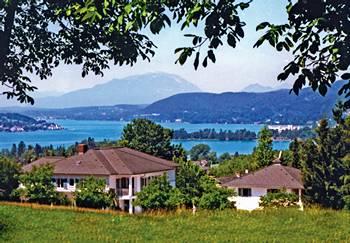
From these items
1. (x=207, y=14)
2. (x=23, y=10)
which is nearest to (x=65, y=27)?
(x=23, y=10)

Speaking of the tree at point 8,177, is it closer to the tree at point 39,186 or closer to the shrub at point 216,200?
the tree at point 39,186

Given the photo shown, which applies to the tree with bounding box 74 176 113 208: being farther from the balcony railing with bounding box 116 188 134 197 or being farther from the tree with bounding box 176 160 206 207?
the balcony railing with bounding box 116 188 134 197

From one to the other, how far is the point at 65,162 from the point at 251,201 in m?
14.5

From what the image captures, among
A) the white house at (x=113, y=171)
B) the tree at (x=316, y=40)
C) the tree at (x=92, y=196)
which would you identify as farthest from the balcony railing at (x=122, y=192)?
the tree at (x=316, y=40)

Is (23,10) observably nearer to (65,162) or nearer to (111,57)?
(111,57)

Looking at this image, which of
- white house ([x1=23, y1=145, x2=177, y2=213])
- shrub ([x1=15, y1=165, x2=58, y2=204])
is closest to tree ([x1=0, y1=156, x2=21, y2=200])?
white house ([x1=23, y1=145, x2=177, y2=213])

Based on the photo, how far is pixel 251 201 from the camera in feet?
155

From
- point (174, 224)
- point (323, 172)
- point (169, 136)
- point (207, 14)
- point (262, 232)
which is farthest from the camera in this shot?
point (169, 136)

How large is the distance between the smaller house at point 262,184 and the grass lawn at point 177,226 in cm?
2846

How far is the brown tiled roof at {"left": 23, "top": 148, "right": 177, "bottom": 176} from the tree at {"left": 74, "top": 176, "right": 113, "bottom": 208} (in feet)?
28.8

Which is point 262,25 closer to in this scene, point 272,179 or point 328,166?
point 272,179

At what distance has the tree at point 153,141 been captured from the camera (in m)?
67.2

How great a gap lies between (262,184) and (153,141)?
23458mm

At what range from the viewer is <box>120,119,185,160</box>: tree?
67188mm
